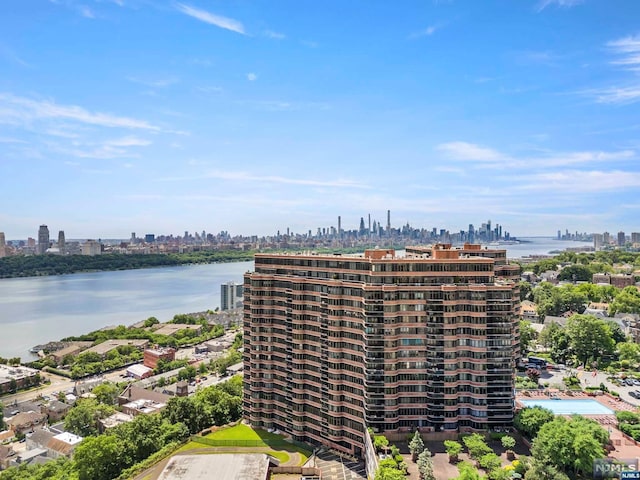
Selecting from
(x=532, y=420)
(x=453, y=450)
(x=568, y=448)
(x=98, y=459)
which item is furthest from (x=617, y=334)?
(x=98, y=459)

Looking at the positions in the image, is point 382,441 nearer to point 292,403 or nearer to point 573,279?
point 292,403

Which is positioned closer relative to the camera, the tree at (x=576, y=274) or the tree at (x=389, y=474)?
the tree at (x=389, y=474)

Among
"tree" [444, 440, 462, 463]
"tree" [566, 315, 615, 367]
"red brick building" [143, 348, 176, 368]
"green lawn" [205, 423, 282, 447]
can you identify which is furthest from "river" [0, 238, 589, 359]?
"tree" [566, 315, 615, 367]

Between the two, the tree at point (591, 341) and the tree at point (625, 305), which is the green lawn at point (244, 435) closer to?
the tree at point (591, 341)

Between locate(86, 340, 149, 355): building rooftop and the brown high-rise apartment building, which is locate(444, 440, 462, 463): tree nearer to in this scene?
the brown high-rise apartment building

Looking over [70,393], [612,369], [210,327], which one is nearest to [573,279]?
[612,369]

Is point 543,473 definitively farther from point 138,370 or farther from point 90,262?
point 90,262

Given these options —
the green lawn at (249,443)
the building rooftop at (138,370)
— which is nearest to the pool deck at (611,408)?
the green lawn at (249,443)
